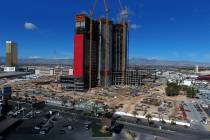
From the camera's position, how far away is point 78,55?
358 feet

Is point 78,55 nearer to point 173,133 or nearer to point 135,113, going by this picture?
point 135,113

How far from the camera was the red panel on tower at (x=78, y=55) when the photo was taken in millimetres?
107875

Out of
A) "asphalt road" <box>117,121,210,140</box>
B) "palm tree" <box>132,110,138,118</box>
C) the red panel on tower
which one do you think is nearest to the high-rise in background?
the red panel on tower

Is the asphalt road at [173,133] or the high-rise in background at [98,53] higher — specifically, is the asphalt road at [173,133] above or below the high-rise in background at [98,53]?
below

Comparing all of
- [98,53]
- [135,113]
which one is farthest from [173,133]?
[98,53]

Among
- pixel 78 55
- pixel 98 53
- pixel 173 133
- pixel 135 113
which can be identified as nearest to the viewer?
pixel 173 133

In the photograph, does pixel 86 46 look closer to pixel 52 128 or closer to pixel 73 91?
pixel 73 91

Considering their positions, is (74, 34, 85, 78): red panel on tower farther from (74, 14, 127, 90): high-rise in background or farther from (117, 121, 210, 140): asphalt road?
(117, 121, 210, 140): asphalt road

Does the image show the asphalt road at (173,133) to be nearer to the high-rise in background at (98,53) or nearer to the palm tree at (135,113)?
the palm tree at (135,113)

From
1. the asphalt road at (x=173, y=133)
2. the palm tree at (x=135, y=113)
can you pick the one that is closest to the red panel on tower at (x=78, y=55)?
the palm tree at (x=135, y=113)

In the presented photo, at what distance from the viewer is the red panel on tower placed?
107875mm

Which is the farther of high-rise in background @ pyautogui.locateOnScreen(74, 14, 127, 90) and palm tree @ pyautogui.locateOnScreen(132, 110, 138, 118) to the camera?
high-rise in background @ pyautogui.locateOnScreen(74, 14, 127, 90)

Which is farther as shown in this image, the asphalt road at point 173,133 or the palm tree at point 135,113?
the palm tree at point 135,113

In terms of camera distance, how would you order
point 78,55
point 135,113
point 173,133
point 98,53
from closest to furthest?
point 173,133, point 135,113, point 78,55, point 98,53
